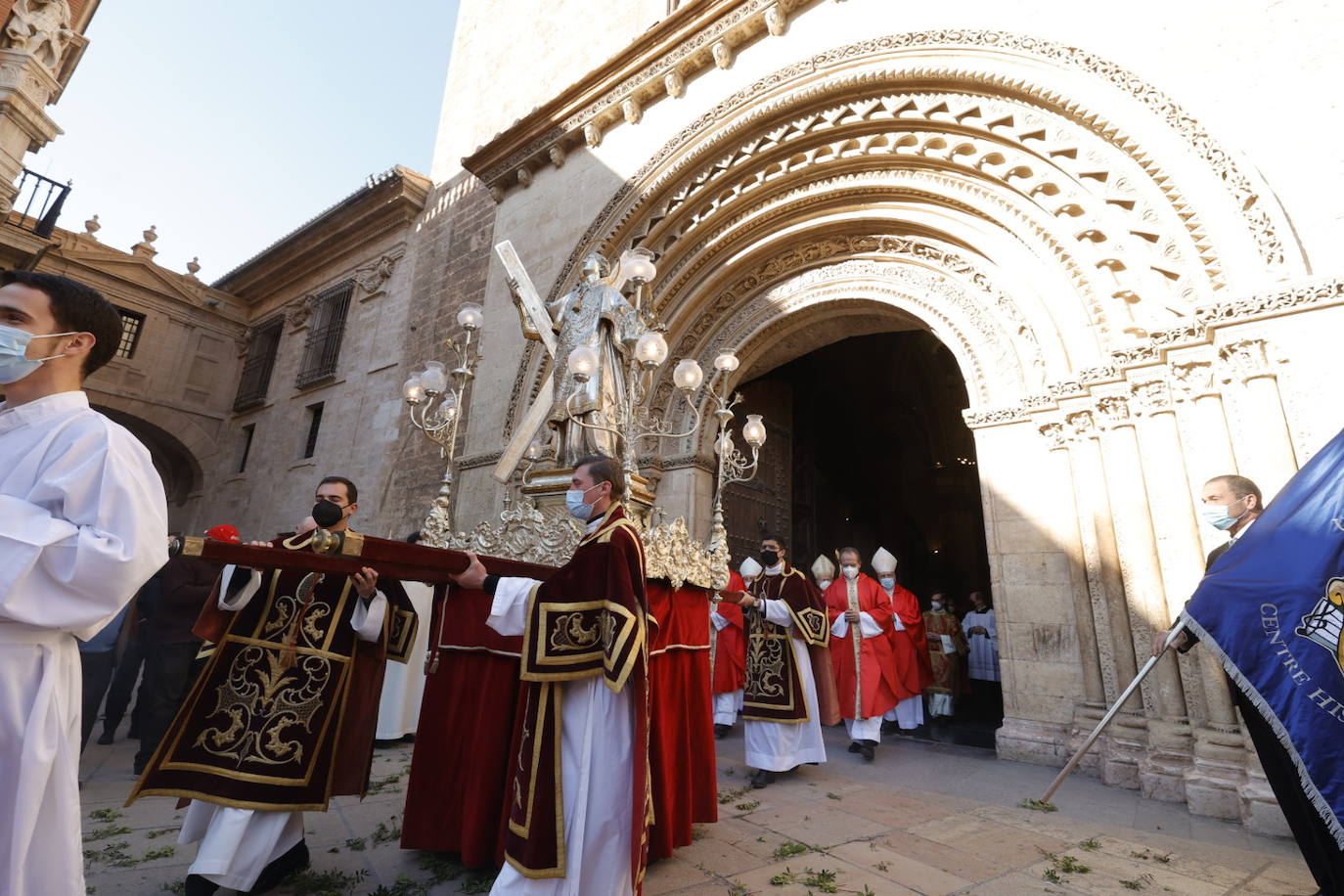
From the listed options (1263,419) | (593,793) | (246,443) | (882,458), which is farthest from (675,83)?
(246,443)

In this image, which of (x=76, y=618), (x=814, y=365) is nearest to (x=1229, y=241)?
(x=76, y=618)

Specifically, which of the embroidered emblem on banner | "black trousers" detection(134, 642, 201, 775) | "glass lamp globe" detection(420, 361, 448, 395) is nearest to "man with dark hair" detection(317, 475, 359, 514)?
"glass lamp globe" detection(420, 361, 448, 395)

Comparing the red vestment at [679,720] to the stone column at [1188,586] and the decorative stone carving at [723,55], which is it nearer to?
the stone column at [1188,586]

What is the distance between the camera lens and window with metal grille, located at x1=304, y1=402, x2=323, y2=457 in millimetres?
13414

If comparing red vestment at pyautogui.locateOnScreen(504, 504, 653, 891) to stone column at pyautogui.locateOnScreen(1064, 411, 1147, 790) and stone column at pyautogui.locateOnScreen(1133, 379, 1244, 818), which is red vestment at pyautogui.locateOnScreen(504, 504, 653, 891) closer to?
stone column at pyautogui.locateOnScreen(1133, 379, 1244, 818)

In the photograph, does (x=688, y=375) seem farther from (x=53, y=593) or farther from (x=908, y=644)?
Result: (x=908, y=644)

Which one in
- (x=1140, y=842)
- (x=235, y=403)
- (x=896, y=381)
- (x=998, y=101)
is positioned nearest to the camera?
(x=1140, y=842)

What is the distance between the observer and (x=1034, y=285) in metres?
5.91

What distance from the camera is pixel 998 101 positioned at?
595 cm

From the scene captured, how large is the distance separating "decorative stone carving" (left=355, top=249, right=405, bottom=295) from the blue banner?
14.1 meters

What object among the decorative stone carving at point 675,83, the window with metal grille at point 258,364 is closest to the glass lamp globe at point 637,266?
the decorative stone carving at point 675,83

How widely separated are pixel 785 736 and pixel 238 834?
3.39 meters

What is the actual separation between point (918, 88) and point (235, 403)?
17.2 meters

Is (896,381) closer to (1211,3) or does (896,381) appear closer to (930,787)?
(1211,3)
